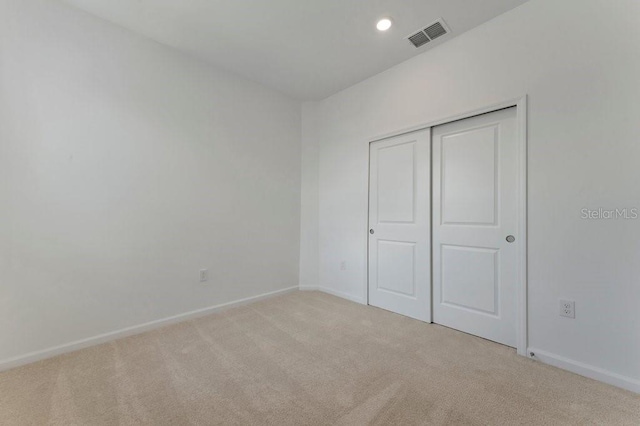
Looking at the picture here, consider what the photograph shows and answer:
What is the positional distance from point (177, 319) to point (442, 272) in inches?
103

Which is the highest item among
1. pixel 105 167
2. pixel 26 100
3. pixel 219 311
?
pixel 26 100

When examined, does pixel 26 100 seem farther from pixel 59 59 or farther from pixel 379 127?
pixel 379 127

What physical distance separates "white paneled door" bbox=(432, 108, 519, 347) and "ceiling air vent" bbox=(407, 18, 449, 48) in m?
0.78

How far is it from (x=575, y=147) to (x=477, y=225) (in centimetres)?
84

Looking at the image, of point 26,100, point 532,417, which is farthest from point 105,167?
point 532,417

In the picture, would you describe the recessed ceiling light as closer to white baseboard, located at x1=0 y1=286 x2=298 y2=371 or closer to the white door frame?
the white door frame

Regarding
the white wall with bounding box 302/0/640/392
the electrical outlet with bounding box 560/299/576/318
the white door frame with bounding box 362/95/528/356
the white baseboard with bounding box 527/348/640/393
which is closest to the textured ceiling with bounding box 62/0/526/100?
the white wall with bounding box 302/0/640/392

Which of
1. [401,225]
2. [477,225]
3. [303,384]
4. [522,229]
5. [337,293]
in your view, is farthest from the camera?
[337,293]

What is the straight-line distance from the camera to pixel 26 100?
6.06 feet

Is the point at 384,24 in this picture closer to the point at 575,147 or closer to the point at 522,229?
the point at 575,147

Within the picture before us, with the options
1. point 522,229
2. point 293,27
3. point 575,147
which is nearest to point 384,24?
point 293,27

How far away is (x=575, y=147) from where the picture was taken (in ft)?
5.75

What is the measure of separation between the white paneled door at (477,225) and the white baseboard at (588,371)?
0.66ft

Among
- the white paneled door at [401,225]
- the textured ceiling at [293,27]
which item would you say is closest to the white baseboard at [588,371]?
the white paneled door at [401,225]
